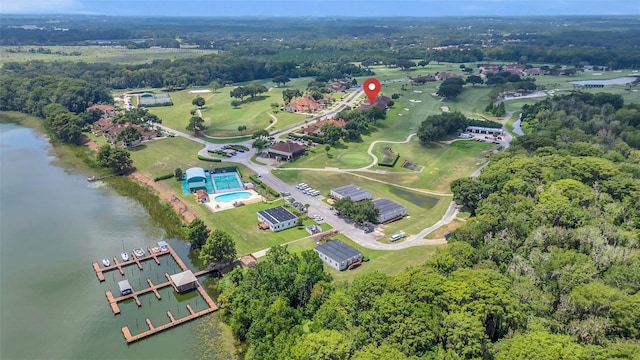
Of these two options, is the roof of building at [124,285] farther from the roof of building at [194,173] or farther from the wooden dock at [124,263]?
the roof of building at [194,173]

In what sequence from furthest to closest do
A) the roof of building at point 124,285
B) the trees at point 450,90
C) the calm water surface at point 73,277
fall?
the trees at point 450,90 → the roof of building at point 124,285 → the calm water surface at point 73,277

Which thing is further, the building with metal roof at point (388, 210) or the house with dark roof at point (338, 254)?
the building with metal roof at point (388, 210)

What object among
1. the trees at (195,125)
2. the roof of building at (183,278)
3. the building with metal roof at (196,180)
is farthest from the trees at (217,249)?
the trees at (195,125)

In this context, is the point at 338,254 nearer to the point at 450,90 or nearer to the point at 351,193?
the point at 351,193

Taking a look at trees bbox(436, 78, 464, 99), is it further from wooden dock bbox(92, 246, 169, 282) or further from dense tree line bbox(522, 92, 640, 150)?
wooden dock bbox(92, 246, 169, 282)

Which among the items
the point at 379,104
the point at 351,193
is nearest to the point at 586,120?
the point at 379,104

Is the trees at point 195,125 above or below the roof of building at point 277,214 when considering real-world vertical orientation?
above

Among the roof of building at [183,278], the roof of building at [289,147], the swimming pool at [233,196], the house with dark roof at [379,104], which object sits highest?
the house with dark roof at [379,104]
